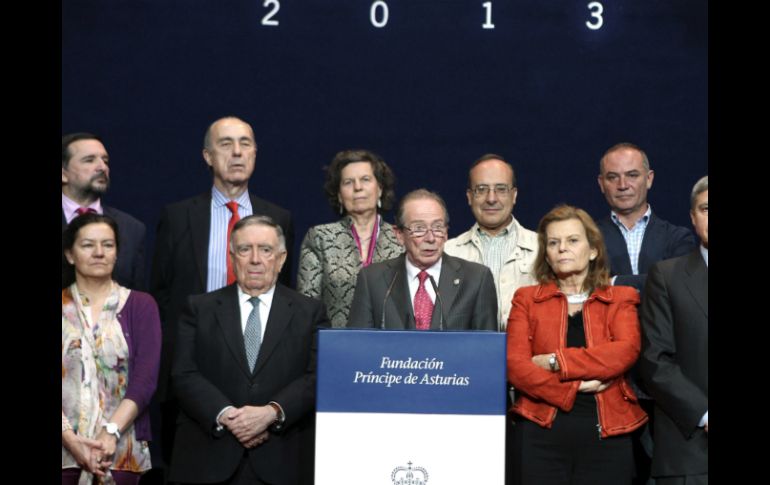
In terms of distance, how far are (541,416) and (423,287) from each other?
682mm

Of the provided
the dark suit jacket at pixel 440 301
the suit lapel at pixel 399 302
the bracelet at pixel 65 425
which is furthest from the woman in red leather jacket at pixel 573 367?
the bracelet at pixel 65 425

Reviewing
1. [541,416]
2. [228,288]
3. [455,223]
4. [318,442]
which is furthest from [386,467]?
[455,223]

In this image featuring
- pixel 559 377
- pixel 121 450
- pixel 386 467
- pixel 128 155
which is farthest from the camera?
pixel 128 155

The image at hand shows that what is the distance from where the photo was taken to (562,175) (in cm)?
644

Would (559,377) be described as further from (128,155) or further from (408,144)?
(128,155)

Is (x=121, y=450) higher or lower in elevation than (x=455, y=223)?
lower

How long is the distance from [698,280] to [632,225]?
0.98 meters

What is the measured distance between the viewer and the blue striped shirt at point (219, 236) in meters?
5.12

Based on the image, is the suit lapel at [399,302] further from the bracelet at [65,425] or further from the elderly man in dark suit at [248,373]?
the bracelet at [65,425]

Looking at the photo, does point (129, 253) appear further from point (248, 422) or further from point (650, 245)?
point (650, 245)

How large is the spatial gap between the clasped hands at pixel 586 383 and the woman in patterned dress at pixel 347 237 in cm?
91

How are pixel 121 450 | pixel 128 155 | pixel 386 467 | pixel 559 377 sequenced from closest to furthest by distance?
pixel 386 467, pixel 559 377, pixel 121 450, pixel 128 155

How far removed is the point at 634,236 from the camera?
203 inches

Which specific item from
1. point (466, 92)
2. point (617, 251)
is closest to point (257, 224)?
point (617, 251)
